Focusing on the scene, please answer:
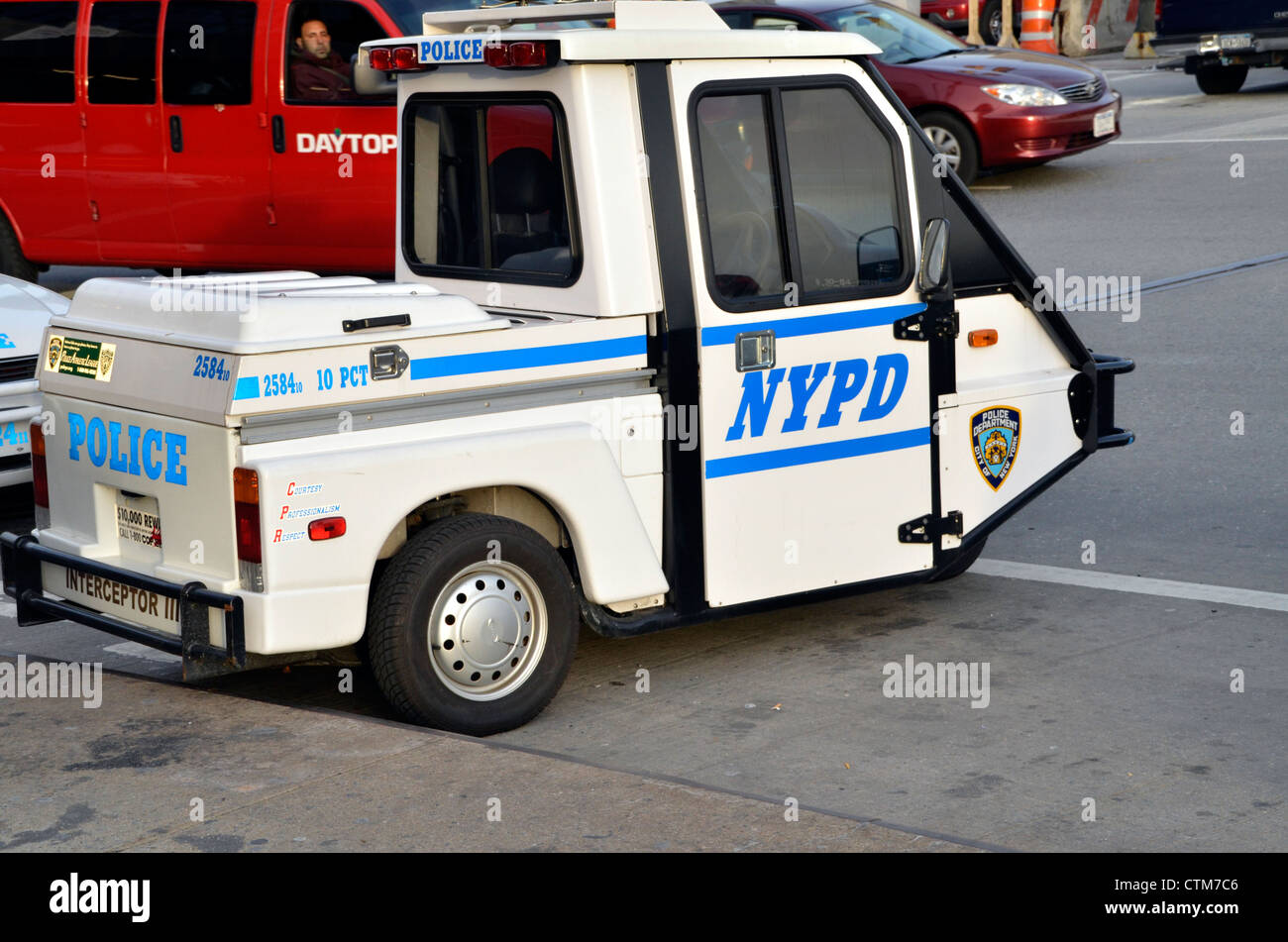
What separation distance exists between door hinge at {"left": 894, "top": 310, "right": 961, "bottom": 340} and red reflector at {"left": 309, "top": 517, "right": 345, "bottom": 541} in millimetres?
2156

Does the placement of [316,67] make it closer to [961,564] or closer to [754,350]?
[961,564]

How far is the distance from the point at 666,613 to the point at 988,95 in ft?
38.4

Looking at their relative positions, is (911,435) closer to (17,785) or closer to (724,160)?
(724,160)

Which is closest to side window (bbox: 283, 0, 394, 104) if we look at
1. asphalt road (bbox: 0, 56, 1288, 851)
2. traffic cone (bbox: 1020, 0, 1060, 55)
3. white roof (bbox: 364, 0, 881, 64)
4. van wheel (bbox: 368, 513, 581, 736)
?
asphalt road (bbox: 0, 56, 1288, 851)

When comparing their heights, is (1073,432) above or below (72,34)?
below

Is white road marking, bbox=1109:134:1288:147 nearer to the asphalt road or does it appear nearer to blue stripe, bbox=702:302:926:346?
the asphalt road

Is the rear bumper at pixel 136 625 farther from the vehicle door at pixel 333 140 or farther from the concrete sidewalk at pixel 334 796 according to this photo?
the vehicle door at pixel 333 140

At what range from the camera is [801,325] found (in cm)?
603

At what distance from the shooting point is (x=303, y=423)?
17.1 feet

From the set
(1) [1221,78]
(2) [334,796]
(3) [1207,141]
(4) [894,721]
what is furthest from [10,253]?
(1) [1221,78]

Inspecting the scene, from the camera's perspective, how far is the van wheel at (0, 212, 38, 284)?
13.5 metres

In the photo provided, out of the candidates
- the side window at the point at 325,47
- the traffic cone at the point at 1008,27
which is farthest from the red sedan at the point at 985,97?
the traffic cone at the point at 1008,27

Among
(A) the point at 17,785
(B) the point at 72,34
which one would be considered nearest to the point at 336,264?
(B) the point at 72,34

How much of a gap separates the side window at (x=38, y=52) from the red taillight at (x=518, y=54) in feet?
26.8
